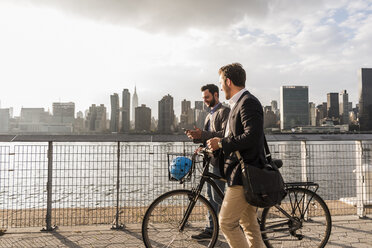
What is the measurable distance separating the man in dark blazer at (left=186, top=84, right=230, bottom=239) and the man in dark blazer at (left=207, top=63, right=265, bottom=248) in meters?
0.43

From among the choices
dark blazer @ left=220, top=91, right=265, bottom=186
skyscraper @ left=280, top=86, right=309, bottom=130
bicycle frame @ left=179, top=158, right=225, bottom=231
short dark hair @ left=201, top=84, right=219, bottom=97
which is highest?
skyscraper @ left=280, top=86, right=309, bottom=130

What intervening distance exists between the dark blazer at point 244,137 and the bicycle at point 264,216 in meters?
0.42

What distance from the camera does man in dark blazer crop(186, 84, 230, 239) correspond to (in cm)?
305

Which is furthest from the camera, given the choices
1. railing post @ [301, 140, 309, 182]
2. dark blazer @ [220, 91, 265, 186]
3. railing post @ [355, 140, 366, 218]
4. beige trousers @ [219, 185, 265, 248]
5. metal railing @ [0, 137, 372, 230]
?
railing post @ [301, 140, 309, 182]

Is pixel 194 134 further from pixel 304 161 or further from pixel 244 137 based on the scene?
pixel 304 161

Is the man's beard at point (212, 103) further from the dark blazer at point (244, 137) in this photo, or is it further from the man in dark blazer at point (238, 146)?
the dark blazer at point (244, 137)

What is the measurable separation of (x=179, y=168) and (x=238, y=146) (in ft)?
2.62

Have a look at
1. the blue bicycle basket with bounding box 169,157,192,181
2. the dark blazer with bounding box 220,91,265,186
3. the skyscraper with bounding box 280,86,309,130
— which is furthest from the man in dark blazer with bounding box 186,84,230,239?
the skyscraper with bounding box 280,86,309,130

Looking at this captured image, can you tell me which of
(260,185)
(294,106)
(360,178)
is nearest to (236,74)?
(260,185)

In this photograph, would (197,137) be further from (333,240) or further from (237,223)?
(333,240)

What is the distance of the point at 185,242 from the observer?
304cm

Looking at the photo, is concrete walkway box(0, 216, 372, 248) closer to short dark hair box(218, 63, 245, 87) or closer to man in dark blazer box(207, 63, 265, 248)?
man in dark blazer box(207, 63, 265, 248)

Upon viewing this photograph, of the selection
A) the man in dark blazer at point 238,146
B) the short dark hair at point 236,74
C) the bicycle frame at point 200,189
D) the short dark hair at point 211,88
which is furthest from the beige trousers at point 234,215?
the short dark hair at point 211,88

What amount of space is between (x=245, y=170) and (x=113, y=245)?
7.39ft
